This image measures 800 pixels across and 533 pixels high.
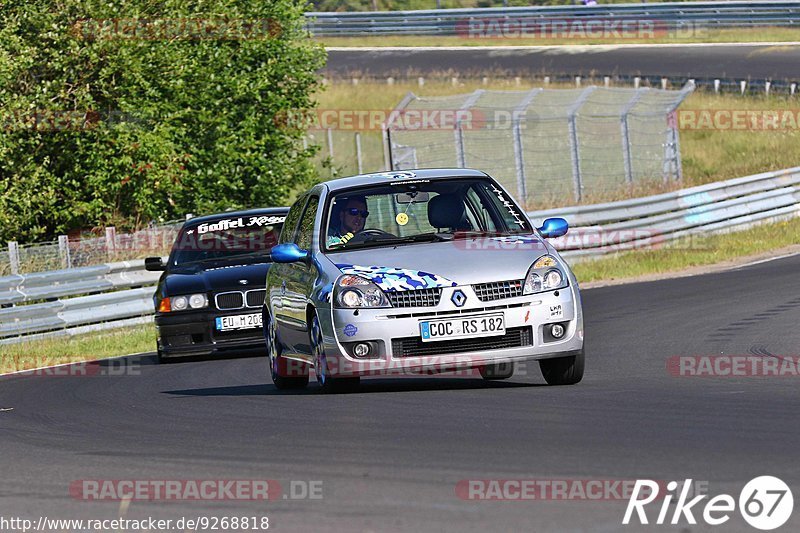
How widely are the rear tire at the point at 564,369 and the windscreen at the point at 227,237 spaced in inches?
251

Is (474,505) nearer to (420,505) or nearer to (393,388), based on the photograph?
(420,505)

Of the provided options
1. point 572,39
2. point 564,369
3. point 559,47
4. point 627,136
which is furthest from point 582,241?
point 572,39

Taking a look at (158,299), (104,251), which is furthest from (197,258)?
(104,251)

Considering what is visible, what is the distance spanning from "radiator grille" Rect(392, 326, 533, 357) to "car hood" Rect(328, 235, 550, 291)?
34 centimetres

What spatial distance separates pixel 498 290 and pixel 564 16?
144ft

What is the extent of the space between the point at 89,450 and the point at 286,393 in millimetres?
2609

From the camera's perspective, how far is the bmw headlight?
48.0 feet

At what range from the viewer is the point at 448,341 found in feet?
30.5

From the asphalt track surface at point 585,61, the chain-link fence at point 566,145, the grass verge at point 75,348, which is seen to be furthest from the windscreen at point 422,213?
the asphalt track surface at point 585,61

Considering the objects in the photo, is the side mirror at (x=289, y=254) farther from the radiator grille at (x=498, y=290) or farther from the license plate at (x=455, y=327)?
the radiator grille at (x=498, y=290)

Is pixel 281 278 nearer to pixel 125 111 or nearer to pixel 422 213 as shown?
pixel 422 213

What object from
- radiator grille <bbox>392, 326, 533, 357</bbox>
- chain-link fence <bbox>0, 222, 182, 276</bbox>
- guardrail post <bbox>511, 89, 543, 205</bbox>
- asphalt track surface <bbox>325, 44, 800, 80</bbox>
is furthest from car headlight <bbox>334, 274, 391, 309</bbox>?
asphalt track surface <bbox>325, 44, 800, 80</bbox>

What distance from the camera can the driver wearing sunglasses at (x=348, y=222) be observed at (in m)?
10.3

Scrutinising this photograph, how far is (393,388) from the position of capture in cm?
1031
